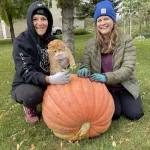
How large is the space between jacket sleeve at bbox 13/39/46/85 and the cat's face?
11.0 inches

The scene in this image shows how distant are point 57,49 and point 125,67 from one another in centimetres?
90

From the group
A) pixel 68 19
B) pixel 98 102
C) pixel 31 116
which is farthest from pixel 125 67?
pixel 68 19

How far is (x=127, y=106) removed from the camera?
11.6 ft

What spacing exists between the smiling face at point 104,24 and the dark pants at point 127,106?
2.95ft

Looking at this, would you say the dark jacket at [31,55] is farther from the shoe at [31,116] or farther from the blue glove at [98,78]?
the blue glove at [98,78]

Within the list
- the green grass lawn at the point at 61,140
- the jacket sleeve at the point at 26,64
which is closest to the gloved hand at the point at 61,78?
the jacket sleeve at the point at 26,64

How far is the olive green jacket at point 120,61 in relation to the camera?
3207 millimetres

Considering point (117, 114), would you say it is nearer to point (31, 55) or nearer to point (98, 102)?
point (98, 102)

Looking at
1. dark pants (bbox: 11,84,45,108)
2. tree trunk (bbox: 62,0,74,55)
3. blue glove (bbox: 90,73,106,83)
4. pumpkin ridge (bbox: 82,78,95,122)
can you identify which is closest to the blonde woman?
blue glove (bbox: 90,73,106,83)

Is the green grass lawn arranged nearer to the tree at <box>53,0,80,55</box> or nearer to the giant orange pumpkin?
the giant orange pumpkin

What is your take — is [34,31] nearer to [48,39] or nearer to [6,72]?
[48,39]

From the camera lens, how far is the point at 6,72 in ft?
24.3

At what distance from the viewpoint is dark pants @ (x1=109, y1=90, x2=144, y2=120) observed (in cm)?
345

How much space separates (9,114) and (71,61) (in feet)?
5.01
